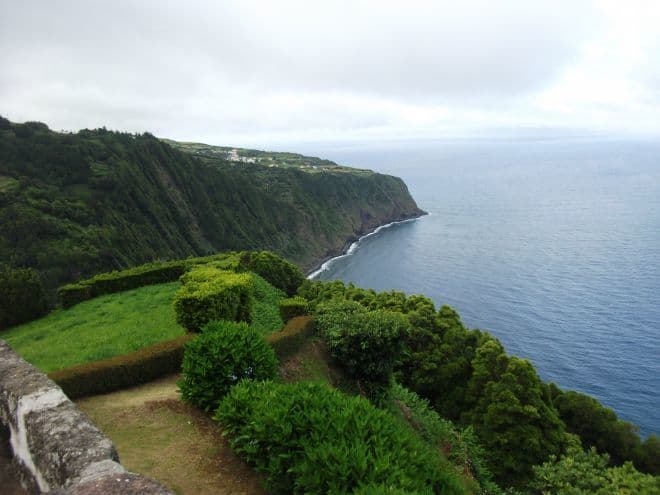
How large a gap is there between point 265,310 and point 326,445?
1715 centimetres

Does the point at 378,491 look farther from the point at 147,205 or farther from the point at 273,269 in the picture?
the point at 147,205

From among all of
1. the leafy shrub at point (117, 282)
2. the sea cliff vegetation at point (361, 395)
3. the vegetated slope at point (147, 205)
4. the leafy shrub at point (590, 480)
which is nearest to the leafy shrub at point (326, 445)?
the sea cliff vegetation at point (361, 395)

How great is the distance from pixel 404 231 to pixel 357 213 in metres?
21.2

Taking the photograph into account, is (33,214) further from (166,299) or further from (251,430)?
(251,430)

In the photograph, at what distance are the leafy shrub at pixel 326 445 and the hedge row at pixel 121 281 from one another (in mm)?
18411

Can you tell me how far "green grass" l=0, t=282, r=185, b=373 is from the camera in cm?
1614

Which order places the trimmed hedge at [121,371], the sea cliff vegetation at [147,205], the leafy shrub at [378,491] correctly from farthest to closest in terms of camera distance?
1. the sea cliff vegetation at [147,205]
2. the trimmed hedge at [121,371]
3. the leafy shrub at [378,491]

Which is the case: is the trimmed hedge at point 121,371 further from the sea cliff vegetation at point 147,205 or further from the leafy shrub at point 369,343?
the sea cliff vegetation at point 147,205

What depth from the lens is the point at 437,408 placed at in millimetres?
30531

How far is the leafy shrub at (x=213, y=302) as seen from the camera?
1617 centimetres

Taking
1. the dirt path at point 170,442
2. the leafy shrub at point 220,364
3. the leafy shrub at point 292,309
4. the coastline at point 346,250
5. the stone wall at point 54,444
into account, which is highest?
the stone wall at point 54,444

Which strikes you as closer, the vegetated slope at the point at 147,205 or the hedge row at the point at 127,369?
the hedge row at the point at 127,369

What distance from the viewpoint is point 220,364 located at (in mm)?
10945

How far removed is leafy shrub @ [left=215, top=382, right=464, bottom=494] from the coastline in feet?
247
